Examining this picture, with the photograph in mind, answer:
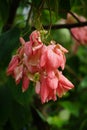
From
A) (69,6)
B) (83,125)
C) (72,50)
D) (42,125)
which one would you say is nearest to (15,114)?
(42,125)

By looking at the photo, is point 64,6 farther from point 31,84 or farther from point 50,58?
point 50,58

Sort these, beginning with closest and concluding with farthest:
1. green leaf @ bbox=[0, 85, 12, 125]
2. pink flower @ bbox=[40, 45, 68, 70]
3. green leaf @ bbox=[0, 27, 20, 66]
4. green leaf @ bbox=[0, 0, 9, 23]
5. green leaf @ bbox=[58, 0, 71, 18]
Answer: pink flower @ bbox=[40, 45, 68, 70] → green leaf @ bbox=[58, 0, 71, 18] → green leaf @ bbox=[0, 27, 20, 66] → green leaf @ bbox=[0, 0, 9, 23] → green leaf @ bbox=[0, 85, 12, 125]

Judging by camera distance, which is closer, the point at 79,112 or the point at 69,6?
the point at 69,6

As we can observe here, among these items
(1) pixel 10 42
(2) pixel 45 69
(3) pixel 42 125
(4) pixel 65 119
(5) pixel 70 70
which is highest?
(2) pixel 45 69

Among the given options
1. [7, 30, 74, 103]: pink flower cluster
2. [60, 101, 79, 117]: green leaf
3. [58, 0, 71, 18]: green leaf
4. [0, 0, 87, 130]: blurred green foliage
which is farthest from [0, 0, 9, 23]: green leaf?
[60, 101, 79, 117]: green leaf

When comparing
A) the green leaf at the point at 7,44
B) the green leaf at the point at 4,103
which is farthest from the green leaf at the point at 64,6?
the green leaf at the point at 4,103

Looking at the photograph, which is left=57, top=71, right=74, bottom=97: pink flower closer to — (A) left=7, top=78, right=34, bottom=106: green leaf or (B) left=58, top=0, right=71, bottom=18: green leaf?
(B) left=58, top=0, right=71, bottom=18: green leaf

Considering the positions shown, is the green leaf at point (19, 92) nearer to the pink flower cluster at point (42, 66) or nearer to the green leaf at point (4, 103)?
the green leaf at point (4, 103)

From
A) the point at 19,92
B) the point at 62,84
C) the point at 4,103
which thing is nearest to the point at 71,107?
the point at 4,103

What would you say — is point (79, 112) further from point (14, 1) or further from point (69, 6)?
point (69, 6)
